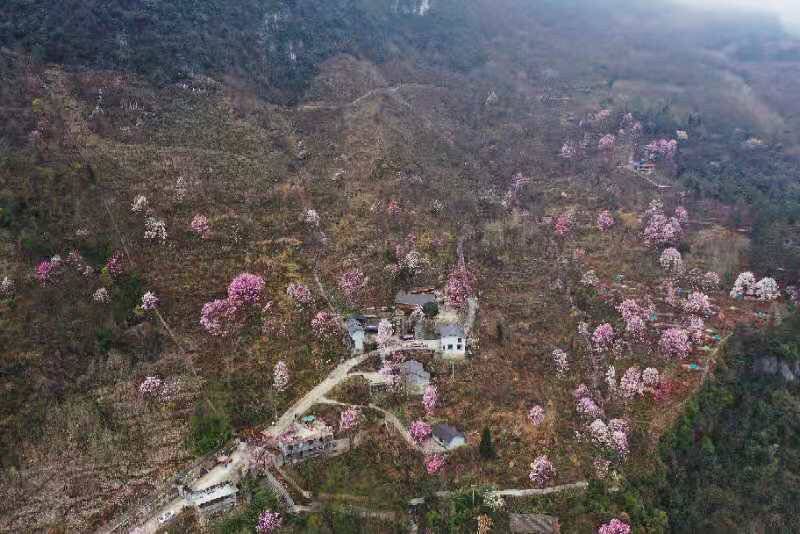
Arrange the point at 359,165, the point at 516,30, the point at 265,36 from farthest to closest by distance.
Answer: the point at 516,30, the point at 265,36, the point at 359,165

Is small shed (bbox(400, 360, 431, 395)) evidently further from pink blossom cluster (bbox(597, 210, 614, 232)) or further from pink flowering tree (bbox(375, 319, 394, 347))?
pink blossom cluster (bbox(597, 210, 614, 232))

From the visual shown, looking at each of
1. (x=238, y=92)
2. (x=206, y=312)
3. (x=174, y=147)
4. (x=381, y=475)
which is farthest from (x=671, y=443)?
(x=238, y=92)

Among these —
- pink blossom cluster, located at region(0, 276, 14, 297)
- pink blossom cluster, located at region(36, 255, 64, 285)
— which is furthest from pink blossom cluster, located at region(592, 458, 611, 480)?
pink blossom cluster, located at region(0, 276, 14, 297)

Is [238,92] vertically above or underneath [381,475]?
above

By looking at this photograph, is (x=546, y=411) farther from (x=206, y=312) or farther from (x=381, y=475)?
(x=206, y=312)

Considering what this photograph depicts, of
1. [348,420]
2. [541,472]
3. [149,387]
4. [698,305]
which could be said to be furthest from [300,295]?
[698,305]

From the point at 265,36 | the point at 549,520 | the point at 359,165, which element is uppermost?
the point at 265,36

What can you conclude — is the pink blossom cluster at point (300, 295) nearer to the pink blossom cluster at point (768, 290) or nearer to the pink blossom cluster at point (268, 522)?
the pink blossom cluster at point (268, 522)
